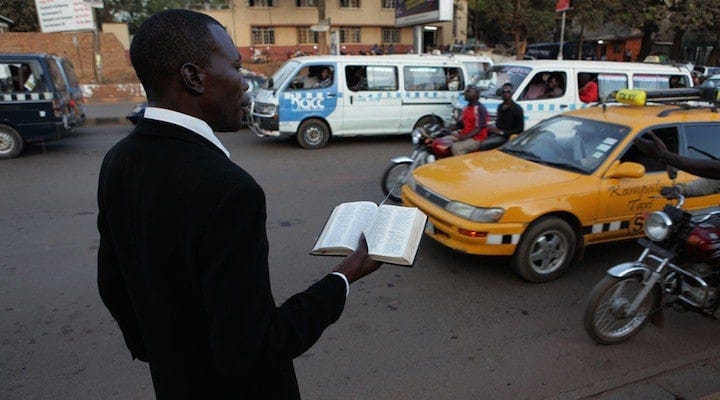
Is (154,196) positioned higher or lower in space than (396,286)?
higher

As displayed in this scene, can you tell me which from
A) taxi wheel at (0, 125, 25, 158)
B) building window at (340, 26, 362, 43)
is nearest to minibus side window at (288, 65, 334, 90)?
taxi wheel at (0, 125, 25, 158)

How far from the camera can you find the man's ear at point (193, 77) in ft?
3.91

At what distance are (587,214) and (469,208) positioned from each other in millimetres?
1091

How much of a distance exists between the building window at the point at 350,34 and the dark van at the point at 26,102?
3291cm

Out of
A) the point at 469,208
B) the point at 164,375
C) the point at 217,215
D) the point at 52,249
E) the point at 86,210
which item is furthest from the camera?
the point at 86,210

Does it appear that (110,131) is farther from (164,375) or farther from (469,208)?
(164,375)

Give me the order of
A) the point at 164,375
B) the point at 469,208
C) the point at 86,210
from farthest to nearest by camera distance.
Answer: the point at 86,210, the point at 469,208, the point at 164,375

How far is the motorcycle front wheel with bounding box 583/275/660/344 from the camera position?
338 centimetres

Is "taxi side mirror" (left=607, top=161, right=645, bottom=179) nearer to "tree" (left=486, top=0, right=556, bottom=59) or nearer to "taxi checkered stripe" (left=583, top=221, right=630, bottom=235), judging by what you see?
"taxi checkered stripe" (left=583, top=221, right=630, bottom=235)

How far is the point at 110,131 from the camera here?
43.5 ft

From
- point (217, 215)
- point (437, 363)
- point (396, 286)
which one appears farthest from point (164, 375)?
point (396, 286)

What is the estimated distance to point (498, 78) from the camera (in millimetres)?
10094

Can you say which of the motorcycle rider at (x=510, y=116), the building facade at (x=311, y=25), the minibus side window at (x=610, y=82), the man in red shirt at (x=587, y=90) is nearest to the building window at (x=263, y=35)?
the building facade at (x=311, y=25)

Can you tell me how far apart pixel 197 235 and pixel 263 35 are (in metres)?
41.1
